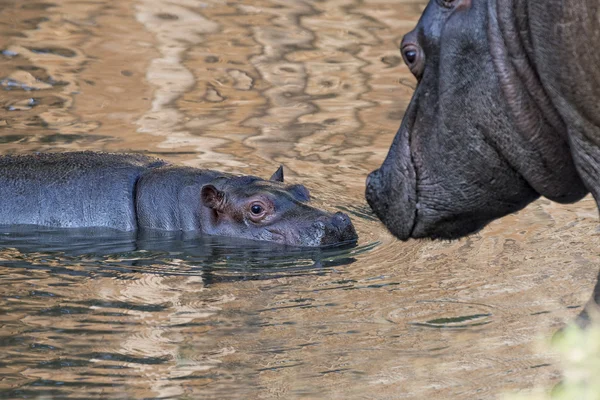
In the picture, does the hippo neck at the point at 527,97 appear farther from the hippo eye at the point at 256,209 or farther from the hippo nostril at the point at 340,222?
the hippo eye at the point at 256,209

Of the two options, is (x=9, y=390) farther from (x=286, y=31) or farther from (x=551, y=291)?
(x=286, y=31)

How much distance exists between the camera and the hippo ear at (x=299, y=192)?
22.9 ft

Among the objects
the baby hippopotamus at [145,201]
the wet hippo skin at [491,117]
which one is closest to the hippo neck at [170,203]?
the baby hippopotamus at [145,201]

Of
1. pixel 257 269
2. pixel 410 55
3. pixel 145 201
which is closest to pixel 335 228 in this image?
pixel 257 269

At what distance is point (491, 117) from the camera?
3965 mm

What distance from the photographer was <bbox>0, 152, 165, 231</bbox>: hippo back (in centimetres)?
682

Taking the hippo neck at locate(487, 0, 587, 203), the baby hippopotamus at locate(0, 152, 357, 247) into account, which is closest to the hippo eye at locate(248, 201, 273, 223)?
the baby hippopotamus at locate(0, 152, 357, 247)

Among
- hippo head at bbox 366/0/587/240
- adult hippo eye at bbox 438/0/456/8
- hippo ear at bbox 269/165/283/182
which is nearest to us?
hippo head at bbox 366/0/587/240

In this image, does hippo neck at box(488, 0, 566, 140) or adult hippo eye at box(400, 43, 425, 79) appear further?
adult hippo eye at box(400, 43, 425, 79)

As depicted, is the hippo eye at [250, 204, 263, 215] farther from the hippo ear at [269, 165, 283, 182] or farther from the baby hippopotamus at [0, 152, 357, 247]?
the hippo ear at [269, 165, 283, 182]

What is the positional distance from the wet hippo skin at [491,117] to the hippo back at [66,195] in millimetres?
2669

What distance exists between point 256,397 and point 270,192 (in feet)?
9.57

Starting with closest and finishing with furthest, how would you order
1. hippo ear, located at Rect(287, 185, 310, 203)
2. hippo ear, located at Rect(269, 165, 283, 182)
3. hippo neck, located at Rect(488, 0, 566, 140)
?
hippo neck, located at Rect(488, 0, 566, 140) → hippo ear, located at Rect(287, 185, 310, 203) → hippo ear, located at Rect(269, 165, 283, 182)

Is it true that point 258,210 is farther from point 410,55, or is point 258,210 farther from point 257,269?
point 410,55
